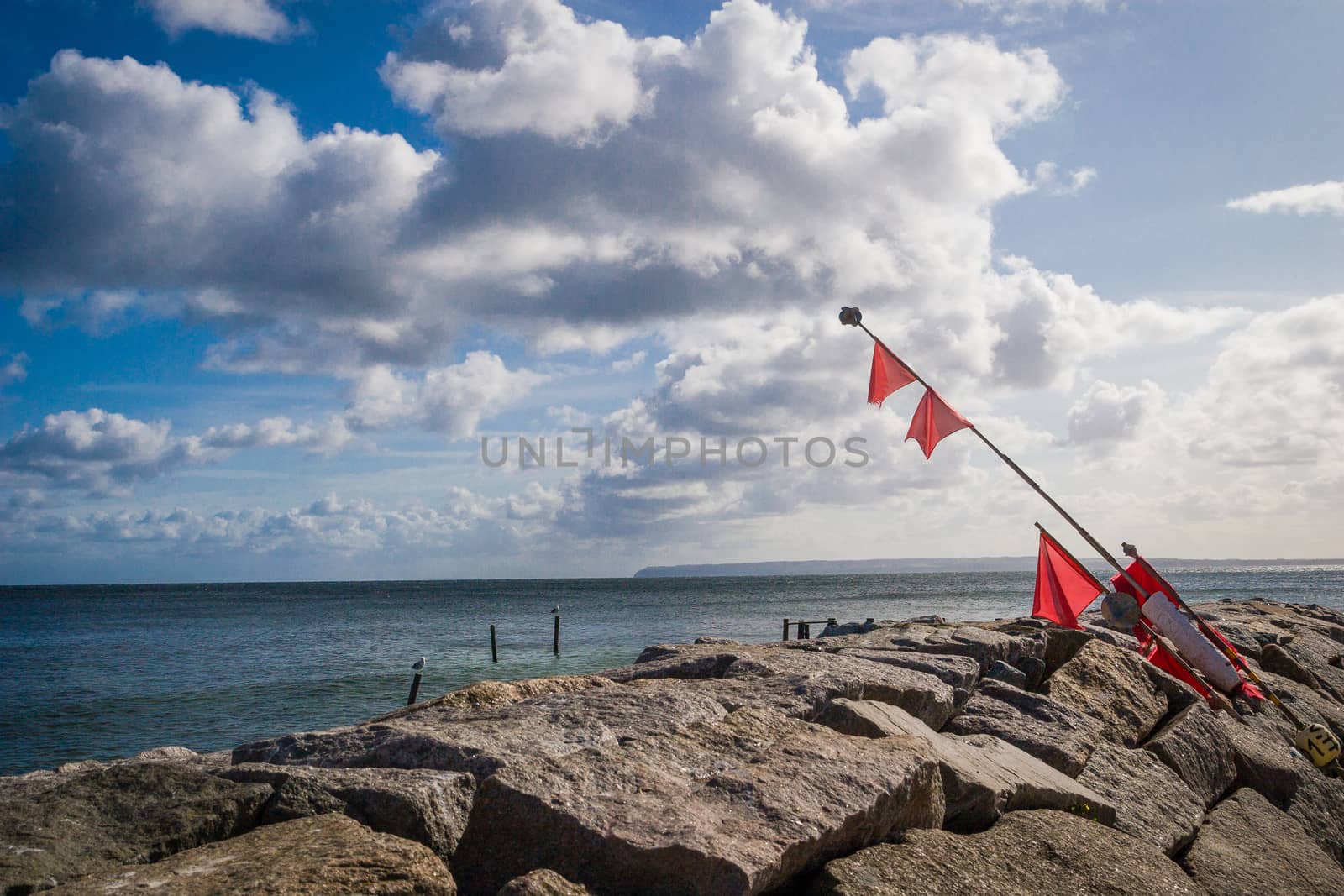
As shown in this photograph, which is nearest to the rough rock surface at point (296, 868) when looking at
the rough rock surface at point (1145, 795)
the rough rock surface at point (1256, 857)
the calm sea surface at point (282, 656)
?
the rough rock surface at point (1256, 857)

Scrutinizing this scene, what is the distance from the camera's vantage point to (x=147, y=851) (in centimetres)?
345

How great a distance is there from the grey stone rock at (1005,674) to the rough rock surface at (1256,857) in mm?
1900

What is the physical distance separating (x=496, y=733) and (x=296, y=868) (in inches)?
64.8

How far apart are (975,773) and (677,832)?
247 centimetres

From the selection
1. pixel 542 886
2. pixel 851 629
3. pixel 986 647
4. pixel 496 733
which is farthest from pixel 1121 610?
pixel 542 886

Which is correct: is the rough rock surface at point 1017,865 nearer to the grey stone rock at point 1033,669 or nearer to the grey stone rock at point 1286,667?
the grey stone rock at point 1033,669

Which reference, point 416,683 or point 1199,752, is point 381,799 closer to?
point 1199,752

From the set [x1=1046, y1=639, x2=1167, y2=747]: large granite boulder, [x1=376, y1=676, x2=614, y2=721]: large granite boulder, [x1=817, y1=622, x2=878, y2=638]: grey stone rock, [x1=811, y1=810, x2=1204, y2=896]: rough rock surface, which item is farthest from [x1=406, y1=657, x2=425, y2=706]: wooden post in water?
[x1=811, y1=810, x2=1204, y2=896]: rough rock surface

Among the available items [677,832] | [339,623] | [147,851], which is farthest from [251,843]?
[339,623]

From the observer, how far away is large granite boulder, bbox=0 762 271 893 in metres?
3.28

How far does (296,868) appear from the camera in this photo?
3125 mm

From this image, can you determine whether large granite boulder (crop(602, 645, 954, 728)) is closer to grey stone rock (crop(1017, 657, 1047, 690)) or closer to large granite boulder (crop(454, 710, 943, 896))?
large granite boulder (crop(454, 710, 943, 896))

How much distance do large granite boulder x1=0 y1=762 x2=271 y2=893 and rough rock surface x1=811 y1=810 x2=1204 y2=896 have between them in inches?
101

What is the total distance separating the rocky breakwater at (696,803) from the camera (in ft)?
11.4
